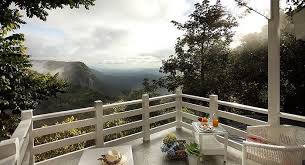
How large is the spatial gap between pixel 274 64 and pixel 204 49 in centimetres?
712

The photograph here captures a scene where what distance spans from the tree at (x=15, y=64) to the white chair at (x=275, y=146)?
3444mm

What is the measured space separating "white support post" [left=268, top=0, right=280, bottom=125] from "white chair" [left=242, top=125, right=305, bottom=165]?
301 millimetres

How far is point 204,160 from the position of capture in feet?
14.6

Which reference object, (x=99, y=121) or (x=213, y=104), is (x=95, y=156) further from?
(x=213, y=104)

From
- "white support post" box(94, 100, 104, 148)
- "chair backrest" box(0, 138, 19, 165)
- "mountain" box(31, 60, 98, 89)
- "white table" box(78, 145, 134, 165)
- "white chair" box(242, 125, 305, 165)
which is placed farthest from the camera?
"mountain" box(31, 60, 98, 89)

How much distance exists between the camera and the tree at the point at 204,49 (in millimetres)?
10445

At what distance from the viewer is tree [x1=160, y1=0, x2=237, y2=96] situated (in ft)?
34.3

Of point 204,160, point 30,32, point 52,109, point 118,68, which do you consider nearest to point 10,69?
point 204,160

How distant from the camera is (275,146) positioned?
2686mm

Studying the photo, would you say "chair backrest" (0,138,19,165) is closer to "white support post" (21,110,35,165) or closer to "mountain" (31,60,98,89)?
"white support post" (21,110,35,165)

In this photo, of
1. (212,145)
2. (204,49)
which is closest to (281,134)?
(212,145)

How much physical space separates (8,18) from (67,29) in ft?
25.6

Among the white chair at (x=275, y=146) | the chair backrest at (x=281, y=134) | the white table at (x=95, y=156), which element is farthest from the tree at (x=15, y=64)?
the chair backrest at (x=281, y=134)

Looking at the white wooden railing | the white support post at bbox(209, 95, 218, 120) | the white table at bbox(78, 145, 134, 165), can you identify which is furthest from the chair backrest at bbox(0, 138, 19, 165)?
the white support post at bbox(209, 95, 218, 120)
